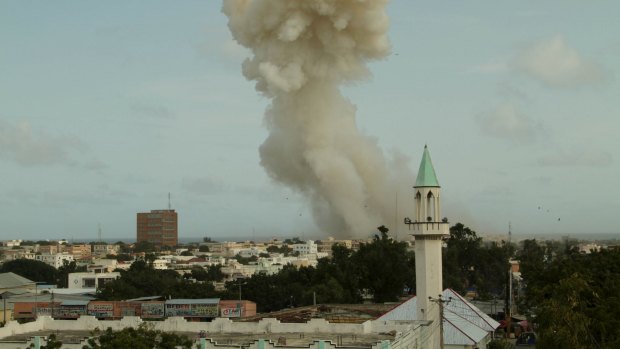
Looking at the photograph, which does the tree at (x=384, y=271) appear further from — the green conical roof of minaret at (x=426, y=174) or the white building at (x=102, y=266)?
the white building at (x=102, y=266)

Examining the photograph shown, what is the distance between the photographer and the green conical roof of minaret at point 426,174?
33469 millimetres

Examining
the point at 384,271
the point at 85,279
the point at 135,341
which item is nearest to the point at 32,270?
the point at 85,279

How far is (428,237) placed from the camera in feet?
110

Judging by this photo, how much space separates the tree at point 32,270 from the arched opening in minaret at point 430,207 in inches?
3167

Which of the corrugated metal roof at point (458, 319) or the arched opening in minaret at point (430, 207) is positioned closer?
the arched opening in minaret at point (430, 207)

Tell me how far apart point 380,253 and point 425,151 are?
95.0 ft

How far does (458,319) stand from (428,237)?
525 centimetres

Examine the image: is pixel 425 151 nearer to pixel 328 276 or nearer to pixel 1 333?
pixel 1 333

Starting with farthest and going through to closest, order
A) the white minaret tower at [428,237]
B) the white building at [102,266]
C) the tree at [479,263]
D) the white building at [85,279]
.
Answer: the white building at [102,266]
the white building at [85,279]
the tree at [479,263]
the white minaret tower at [428,237]

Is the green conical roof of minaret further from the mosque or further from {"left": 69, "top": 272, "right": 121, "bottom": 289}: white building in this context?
{"left": 69, "top": 272, "right": 121, "bottom": 289}: white building

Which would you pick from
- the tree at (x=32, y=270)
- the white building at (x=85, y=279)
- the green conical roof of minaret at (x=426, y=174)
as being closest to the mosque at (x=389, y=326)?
the green conical roof of minaret at (x=426, y=174)

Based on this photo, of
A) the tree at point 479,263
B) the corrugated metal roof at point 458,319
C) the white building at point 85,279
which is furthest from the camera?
the white building at point 85,279

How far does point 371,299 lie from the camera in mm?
62625

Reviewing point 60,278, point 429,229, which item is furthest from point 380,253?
point 60,278
